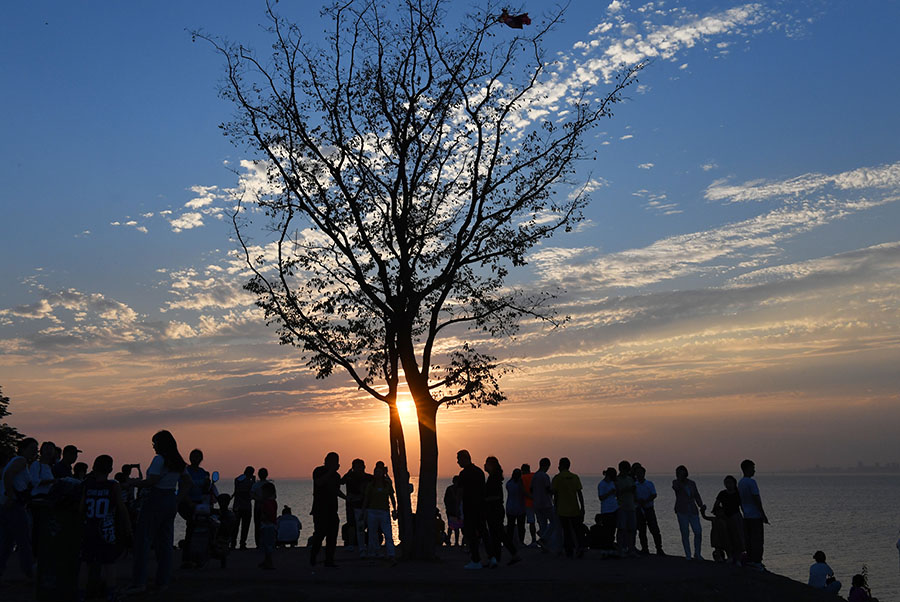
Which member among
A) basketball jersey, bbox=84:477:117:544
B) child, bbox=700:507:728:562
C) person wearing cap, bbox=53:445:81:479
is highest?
person wearing cap, bbox=53:445:81:479

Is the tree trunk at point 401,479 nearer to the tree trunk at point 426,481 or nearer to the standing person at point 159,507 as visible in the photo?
the tree trunk at point 426,481

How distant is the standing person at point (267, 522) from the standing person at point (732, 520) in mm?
9265

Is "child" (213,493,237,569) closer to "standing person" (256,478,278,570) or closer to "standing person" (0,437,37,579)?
"standing person" (256,478,278,570)

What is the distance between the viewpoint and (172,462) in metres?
11.9

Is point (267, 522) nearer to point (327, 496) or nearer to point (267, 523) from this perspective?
point (267, 523)

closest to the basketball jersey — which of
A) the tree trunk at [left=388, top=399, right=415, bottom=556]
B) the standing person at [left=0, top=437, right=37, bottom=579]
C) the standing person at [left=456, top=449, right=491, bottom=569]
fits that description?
the standing person at [left=0, top=437, right=37, bottom=579]

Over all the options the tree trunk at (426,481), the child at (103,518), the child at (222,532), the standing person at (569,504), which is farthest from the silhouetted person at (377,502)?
the child at (103,518)

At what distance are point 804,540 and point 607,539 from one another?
3538 inches

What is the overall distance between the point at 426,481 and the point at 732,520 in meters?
6.80

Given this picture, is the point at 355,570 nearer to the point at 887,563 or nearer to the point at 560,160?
the point at 560,160

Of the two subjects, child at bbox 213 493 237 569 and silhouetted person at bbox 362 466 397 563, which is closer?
child at bbox 213 493 237 569

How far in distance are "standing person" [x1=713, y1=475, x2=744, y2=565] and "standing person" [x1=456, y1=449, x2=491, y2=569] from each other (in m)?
5.25

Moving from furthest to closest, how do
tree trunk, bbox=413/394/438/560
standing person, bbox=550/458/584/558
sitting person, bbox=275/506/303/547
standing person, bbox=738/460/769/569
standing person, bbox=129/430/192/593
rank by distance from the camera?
sitting person, bbox=275/506/303/547 < tree trunk, bbox=413/394/438/560 < standing person, bbox=550/458/584/558 < standing person, bbox=738/460/769/569 < standing person, bbox=129/430/192/593

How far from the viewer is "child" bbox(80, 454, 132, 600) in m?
11.1
